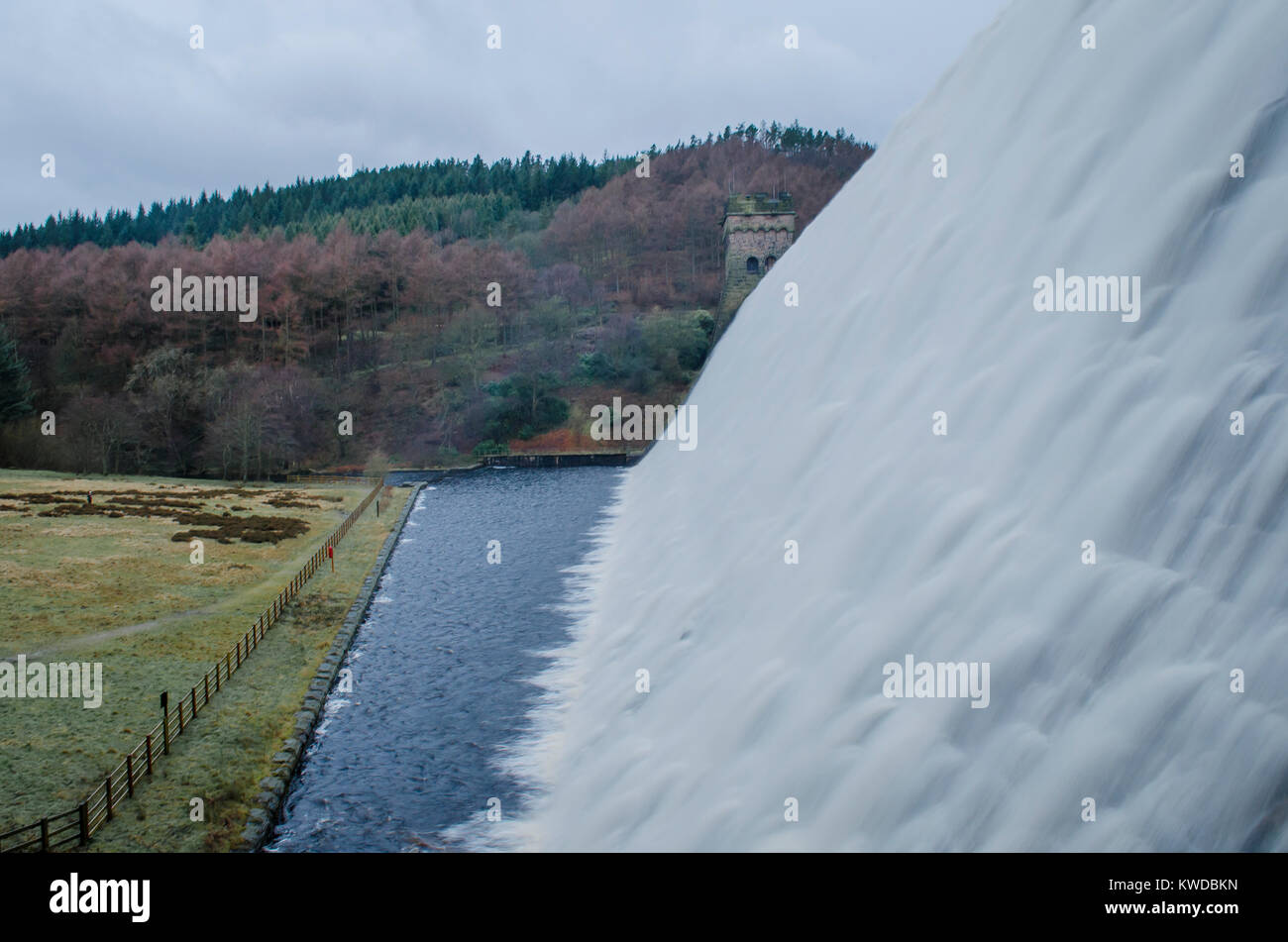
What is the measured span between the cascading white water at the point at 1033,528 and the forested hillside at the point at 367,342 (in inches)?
1906

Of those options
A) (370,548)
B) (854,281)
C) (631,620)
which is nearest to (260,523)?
(370,548)

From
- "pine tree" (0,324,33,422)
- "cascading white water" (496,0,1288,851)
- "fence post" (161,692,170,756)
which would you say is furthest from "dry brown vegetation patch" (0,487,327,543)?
"cascading white water" (496,0,1288,851)

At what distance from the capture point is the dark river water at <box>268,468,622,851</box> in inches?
466

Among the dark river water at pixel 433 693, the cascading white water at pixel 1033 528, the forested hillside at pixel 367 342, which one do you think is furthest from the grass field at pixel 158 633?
the forested hillside at pixel 367 342

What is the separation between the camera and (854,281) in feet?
47.4

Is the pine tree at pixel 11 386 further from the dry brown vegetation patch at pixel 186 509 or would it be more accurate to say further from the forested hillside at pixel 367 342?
the dry brown vegetation patch at pixel 186 509

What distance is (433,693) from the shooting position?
16.4m

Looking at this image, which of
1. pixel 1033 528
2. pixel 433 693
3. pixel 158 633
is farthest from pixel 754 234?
pixel 1033 528

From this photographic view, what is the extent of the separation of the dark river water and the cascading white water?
4.37 ft

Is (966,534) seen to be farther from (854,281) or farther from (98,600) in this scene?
(98,600)

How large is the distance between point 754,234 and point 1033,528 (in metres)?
56.3

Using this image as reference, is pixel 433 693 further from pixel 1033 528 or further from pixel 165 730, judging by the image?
pixel 1033 528

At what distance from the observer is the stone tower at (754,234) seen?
196 ft

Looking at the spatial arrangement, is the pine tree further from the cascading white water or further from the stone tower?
the cascading white water
